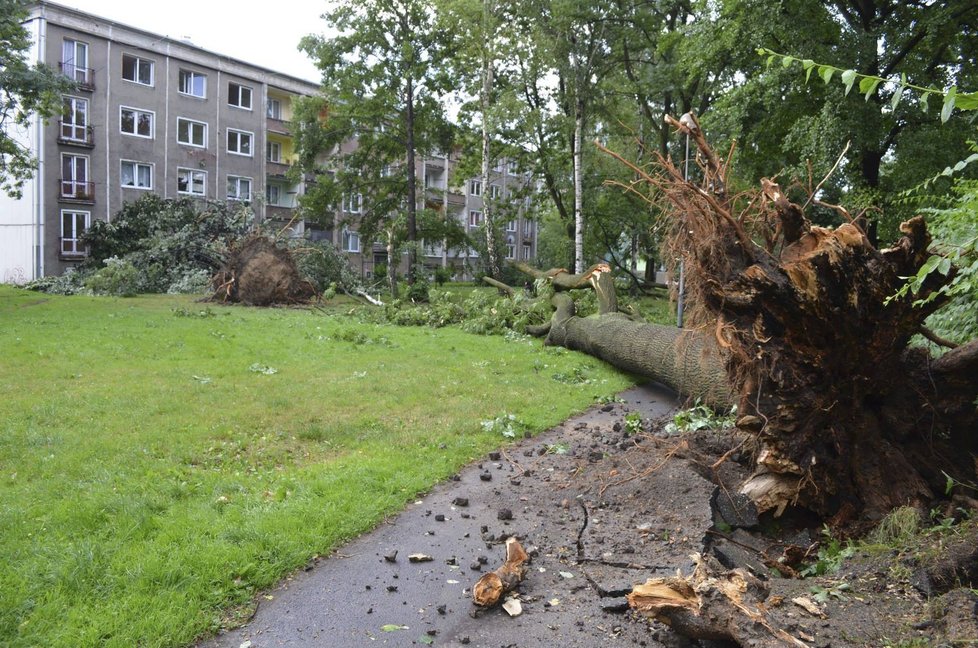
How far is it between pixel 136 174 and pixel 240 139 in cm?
669

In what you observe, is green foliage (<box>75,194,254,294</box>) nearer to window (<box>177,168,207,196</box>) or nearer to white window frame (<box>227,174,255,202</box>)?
window (<box>177,168,207,196</box>)

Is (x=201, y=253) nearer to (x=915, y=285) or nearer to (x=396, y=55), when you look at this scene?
(x=396, y=55)

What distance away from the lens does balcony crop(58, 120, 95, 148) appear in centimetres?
3120

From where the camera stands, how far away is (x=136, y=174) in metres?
34.1

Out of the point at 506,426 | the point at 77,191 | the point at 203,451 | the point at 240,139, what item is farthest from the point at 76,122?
the point at 506,426

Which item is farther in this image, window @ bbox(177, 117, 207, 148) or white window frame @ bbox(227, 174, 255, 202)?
white window frame @ bbox(227, 174, 255, 202)

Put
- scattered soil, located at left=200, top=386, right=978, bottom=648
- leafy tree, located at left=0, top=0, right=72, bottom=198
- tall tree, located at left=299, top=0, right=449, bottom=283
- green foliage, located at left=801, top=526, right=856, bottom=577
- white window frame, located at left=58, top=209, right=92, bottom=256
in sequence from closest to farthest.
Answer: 1. scattered soil, located at left=200, top=386, right=978, bottom=648
2. green foliage, located at left=801, top=526, right=856, bottom=577
3. leafy tree, located at left=0, top=0, right=72, bottom=198
4. tall tree, located at left=299, top=0, right=449, bottom=283
5. white window frame, located at left=58, top=209, right=92, bottom=256

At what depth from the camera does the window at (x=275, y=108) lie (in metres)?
42.8

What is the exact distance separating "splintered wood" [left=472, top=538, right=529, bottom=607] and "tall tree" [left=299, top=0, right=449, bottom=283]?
68.9 feet

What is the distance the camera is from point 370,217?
93.0 ft

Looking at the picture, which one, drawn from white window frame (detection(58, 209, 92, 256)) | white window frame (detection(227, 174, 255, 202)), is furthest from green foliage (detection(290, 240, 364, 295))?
white window frame (detection(227, 174, 255, 202))

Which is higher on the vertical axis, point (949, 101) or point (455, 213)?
point (455, 213)

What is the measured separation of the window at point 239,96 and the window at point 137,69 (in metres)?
4.56

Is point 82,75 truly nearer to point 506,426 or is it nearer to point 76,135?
point 76,135
